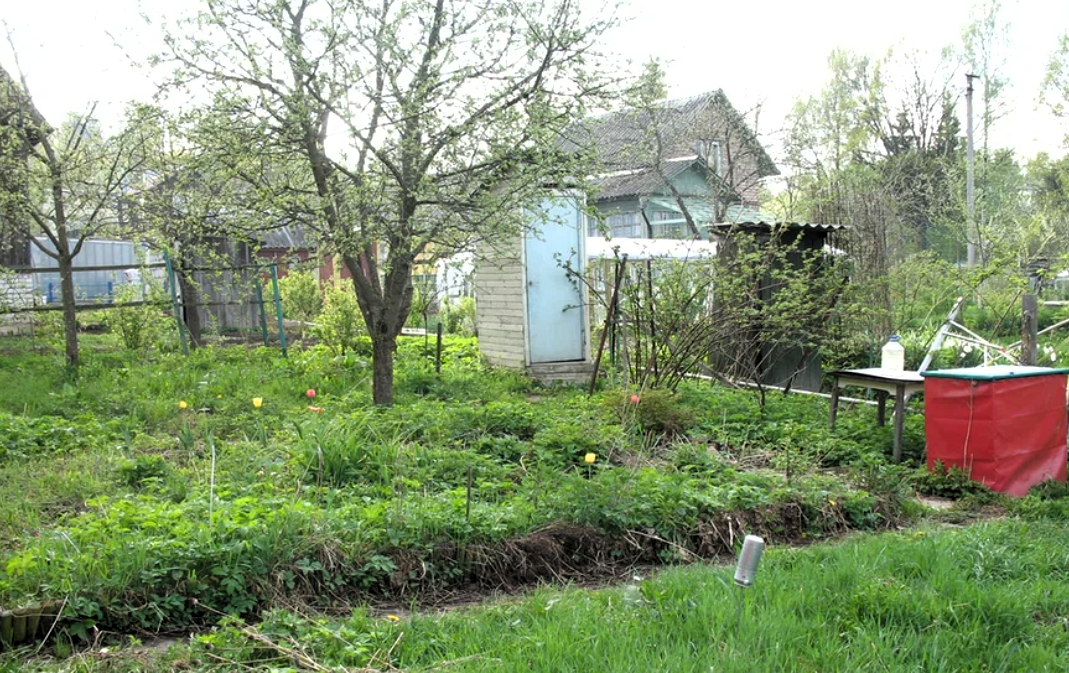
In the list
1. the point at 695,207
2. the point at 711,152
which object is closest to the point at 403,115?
the point at 711,152

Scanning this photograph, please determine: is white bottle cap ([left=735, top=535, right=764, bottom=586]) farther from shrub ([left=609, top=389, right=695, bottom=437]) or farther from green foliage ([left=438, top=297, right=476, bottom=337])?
green foliage ([left=438, top=297, right=476, bottom=337])

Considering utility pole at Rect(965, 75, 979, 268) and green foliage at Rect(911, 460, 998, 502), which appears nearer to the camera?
green foliage at Rect(911, 460, 998, 502)

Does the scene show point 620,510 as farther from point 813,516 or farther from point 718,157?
point 718,157

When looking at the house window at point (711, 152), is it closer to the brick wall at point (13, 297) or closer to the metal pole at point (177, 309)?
the metal pole at point (177, 309)

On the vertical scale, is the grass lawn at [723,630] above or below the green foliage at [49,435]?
below

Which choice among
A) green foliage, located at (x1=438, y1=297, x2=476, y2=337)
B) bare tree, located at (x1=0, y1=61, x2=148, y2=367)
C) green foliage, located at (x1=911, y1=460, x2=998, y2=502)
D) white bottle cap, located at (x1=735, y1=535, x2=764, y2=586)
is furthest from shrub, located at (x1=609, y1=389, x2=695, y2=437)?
green foliage, located at (x1=438, y1=297, x2=476, y2=337)

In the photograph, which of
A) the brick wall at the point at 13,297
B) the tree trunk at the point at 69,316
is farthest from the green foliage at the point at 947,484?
the brick wall at the point at 13,297

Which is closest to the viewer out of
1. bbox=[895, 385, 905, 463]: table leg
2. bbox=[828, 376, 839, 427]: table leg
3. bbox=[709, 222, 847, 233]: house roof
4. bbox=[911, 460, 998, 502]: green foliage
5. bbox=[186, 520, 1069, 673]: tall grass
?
bbox=[186, 520, 1069, 673]: tall grass

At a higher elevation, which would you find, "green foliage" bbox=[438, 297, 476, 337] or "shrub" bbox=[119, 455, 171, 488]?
"green foliage" bbox=[438, 297, 476, 337]

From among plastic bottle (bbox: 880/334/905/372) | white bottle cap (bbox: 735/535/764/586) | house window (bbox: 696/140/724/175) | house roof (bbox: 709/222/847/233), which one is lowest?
white bottle cap (bbox: 735/535/764/586)

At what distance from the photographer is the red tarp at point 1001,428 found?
613 centimetres

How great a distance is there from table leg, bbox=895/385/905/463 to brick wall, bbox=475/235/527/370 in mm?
5856

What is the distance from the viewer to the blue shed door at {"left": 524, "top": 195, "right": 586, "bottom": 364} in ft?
40.0

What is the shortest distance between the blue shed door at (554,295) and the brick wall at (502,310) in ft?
0.44
